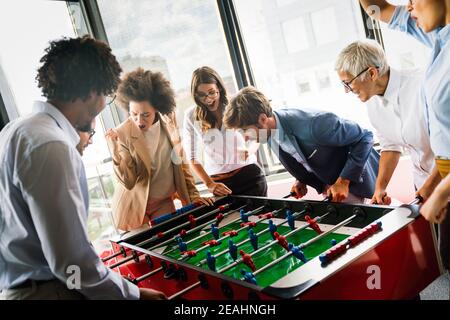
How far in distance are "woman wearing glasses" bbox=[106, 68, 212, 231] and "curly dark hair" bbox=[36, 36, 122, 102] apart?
3.67 feet

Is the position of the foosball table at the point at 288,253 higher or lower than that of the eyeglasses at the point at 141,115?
lower

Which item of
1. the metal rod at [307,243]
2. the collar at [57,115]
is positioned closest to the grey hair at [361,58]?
the metal rod at [307,243]

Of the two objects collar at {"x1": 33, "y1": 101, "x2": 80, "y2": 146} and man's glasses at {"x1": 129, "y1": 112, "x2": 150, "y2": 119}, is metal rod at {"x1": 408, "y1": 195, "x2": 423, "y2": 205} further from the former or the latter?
man's glasses at {"x1": 129, "y1": 112, "x2": 150, "y2": 119}

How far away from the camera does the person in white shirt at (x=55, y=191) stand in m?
1.19

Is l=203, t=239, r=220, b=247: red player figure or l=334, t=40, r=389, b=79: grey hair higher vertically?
A: l=334, t=40, r=389, b=79: grey hair

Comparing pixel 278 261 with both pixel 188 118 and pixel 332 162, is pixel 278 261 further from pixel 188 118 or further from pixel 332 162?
pixel 188 118

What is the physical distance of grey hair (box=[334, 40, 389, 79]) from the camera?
201 centimetres

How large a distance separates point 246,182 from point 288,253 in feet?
4.51

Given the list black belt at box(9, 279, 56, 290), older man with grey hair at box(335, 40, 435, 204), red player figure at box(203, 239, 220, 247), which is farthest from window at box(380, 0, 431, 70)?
black belt at box(9, 279, 56, 290)

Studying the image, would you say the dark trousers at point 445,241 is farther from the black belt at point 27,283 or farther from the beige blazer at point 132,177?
the beige blazer at point 132,177

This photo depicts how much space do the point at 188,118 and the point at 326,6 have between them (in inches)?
69.9

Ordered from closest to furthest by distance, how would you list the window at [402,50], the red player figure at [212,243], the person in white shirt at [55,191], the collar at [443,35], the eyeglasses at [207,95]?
the person in white shirt at [55,191] → the collar at [443,35] → the red player figure at [212,243] → the eyeglasses at [207,95] → the window at [402,50]
